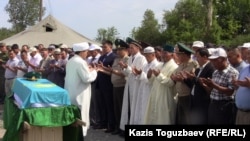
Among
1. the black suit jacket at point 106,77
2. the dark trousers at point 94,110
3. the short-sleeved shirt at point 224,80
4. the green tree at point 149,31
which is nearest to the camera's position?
the short-sleeved shirt at point 224,80

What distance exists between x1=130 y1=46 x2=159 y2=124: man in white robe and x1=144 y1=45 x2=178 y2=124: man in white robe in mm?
382

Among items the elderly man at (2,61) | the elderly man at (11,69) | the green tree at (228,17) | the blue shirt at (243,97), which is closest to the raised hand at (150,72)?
the blue shirt at (243,97)

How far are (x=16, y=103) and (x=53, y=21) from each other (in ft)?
45.6

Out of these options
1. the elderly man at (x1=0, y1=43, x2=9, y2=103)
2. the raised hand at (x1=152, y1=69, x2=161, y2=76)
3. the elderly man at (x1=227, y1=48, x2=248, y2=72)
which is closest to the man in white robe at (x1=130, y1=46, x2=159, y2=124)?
the raised hand at (x1=152, y1=69, x2=161, y2=76)

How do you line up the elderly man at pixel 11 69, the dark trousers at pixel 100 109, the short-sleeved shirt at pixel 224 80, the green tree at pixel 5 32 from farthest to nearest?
the green tree at pixel 5 32, the elderly man at pixel 11 69, the dark trousers at pixel 100 109, the short-sleeved shirt at pixel 224 80

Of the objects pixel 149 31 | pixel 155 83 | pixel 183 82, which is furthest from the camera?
pixel 149 31

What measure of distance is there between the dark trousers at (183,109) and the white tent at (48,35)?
43.7ft

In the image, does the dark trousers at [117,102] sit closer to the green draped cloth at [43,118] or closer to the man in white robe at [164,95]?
the man in white robe at [164,95]

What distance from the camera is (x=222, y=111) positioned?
568 cm

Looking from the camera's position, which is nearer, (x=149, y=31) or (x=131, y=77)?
(x=131, y=77)

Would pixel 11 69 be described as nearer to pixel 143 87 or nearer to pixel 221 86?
pixel 143 87

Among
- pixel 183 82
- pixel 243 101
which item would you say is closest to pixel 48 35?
pixel 183 82

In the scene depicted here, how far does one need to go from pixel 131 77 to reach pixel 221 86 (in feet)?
8.77

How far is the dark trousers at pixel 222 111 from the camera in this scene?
568 centimetres
